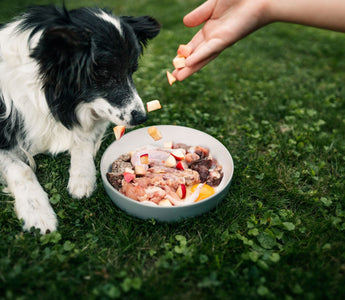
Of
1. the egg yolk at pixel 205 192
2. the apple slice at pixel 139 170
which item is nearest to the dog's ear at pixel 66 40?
the apple slice at pixel 139 170

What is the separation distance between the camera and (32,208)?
2080mm

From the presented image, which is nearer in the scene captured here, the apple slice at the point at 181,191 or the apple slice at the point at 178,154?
the apple slice at the point at 181,191

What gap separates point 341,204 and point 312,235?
0.47 m

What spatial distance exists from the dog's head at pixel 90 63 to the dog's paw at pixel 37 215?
65 cm

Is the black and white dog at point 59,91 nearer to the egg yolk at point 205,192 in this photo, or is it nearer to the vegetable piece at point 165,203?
the vegetable piece at point 165,203

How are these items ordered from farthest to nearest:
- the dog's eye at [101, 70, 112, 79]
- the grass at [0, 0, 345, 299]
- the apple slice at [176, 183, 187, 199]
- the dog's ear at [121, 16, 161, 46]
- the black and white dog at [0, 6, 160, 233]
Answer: the dog's ear at [121, 16, 161, 46] → the dog's eye at [101, 70, 112, 79] → the apple slice at [176, 183, 187, 199] → the black and white dog at [0, 6, 160, 233] → the grass at [0, 0, 345, 299]

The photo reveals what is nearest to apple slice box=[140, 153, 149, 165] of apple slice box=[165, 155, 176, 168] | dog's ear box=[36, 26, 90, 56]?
apple slice box=[165, 155, 176, 168]

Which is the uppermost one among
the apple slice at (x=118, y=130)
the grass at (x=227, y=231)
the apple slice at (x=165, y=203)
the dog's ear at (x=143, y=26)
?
the dog's ear at (x=143, y=26)

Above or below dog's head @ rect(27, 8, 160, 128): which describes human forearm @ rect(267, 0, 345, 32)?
above

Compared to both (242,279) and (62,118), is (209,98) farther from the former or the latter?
(242,279)

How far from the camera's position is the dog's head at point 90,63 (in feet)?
6.44

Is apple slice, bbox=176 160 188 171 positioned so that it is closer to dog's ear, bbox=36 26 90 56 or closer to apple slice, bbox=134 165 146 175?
apple slice, bbox=134 165 146 175

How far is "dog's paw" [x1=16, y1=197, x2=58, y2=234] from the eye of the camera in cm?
201

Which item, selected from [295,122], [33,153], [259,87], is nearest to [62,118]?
[33,153]
